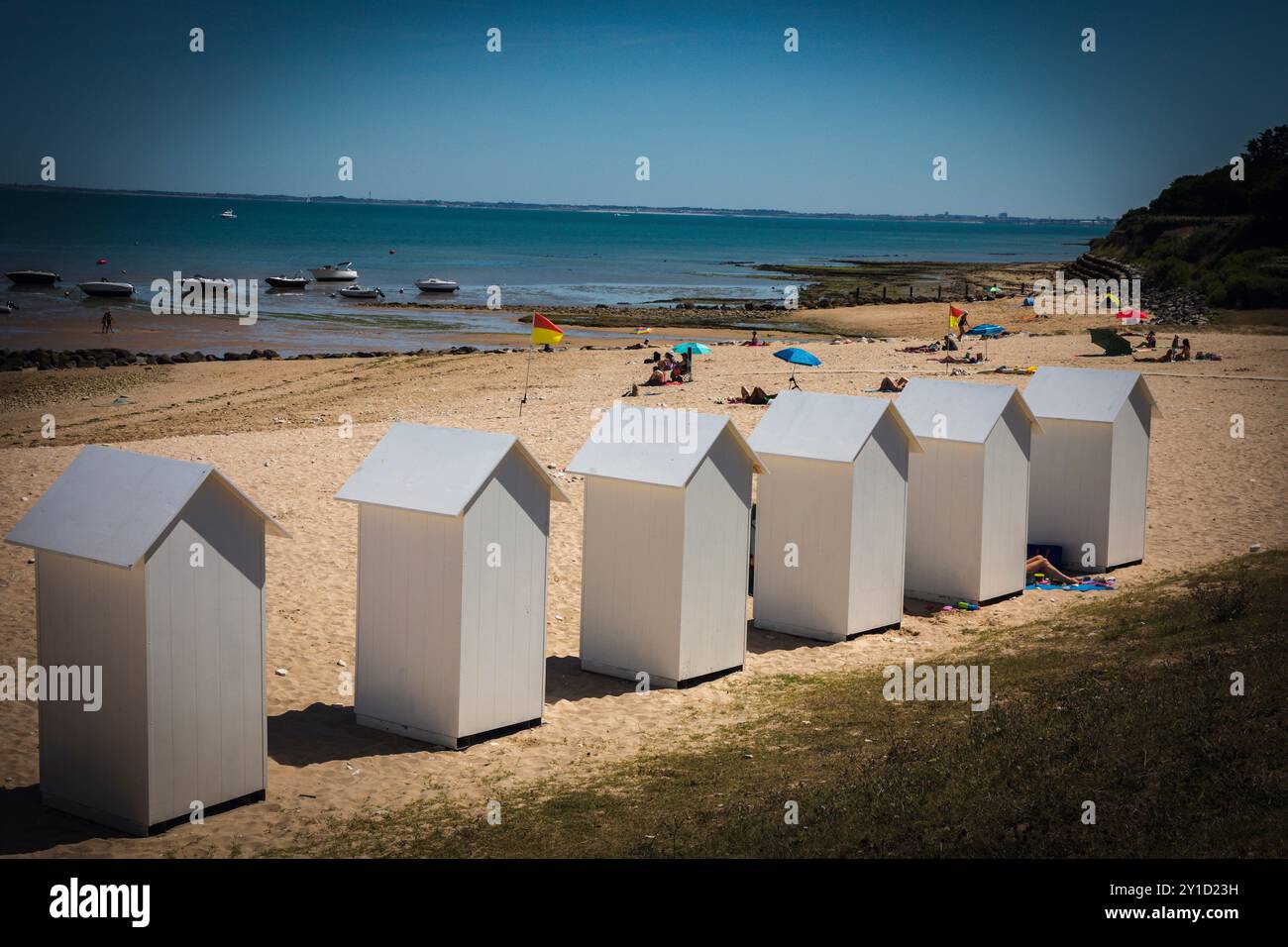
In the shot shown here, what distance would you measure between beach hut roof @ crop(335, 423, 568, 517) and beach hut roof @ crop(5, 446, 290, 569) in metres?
1.46

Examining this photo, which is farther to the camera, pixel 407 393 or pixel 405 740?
pixel 407 393

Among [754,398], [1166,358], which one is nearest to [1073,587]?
[754,398]

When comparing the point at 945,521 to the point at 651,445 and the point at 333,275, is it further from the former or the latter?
the point at 333,275

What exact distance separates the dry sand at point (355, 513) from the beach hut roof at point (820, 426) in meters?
2.06

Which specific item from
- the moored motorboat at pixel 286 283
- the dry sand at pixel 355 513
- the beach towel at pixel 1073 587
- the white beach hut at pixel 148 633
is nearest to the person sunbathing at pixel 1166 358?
the dry sand at pixel 355 513

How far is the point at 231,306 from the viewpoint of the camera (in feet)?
189

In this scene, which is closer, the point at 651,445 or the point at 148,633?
the point at 148,633

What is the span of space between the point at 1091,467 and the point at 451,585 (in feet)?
32.6

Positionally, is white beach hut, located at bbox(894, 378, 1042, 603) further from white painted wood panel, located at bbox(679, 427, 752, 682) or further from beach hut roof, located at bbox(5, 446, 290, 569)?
beach hut roof, located at bbox(5, 446, 290, 569)

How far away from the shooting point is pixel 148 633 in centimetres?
817

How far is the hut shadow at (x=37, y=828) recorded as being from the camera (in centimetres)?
820

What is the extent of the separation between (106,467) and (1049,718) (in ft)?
22.8
